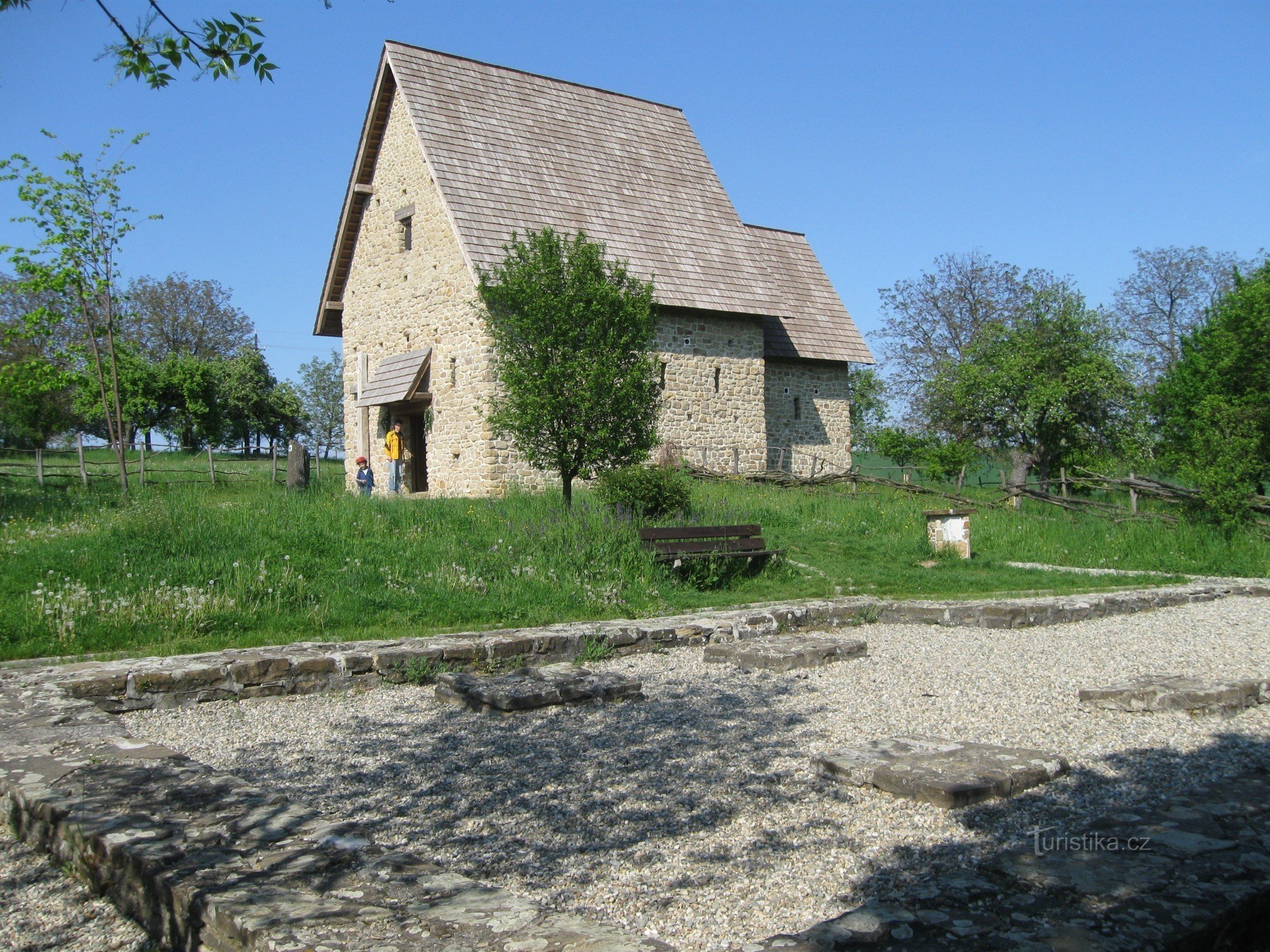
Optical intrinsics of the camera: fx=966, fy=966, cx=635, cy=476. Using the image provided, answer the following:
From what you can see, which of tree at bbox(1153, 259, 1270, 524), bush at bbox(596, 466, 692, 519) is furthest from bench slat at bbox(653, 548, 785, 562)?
tree at bbox(1153, 259, 1270, 524)

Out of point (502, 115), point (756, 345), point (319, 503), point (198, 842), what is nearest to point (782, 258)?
point (756, 345)

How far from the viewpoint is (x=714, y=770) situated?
Answer: 207 inches

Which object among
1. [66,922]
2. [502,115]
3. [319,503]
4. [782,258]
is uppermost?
[502,115]

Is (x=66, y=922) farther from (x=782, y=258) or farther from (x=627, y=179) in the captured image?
(x=782, y=258)

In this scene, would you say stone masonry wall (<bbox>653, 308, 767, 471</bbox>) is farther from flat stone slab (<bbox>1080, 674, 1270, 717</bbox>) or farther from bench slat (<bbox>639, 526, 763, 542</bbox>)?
flat stone slab (<bbox>1080, 674, 1270, 717</bbox>)

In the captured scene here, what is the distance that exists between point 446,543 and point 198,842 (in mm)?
8293

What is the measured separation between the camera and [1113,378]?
2628cm

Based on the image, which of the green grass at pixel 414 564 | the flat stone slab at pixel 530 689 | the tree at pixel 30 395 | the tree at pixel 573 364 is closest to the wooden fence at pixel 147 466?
the tree at pixel 30 395

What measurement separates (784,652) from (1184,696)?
3.06 meters

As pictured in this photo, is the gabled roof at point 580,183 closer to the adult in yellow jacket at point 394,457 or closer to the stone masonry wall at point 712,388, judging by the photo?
the stone masonry wall at point 712,388

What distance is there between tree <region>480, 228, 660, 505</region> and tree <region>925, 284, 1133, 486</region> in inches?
605

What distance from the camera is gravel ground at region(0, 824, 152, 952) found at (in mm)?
3516

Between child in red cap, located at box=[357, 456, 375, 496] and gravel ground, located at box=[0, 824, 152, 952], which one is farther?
child in red cap, located at box=[357, 456, 375, 496]

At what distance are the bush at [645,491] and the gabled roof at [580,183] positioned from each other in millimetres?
6881
